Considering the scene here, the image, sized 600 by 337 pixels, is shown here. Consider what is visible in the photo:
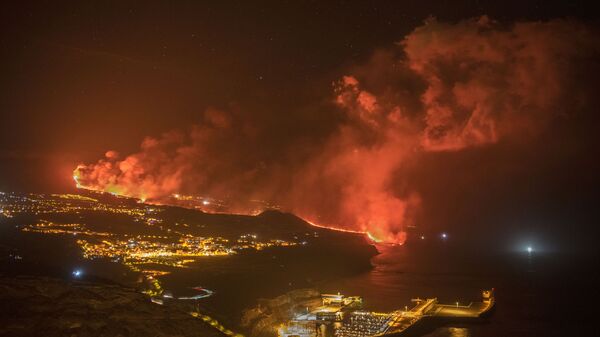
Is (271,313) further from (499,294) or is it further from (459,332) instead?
(499,294)

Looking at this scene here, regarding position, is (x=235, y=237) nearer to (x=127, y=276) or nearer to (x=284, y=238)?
(x=284, y=238)

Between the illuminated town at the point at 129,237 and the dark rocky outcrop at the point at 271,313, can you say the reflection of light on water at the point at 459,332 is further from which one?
the illuminated town at the point at 129,237

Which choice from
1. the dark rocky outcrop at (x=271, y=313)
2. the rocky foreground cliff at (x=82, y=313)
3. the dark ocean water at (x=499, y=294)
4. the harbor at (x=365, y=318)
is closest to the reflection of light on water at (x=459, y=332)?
the dark ocean water at (x=499, y=294)

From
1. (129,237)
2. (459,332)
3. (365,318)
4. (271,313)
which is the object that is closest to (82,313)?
(271,313)

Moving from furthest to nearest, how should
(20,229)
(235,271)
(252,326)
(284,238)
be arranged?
(284,238)
(235,271)
(20,229)
(252,326)

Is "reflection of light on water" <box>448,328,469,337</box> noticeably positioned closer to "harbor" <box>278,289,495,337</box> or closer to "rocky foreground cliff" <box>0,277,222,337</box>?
"harbor" <box>278,289,495,337</box>

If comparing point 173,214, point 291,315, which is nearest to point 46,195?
point 173,214
